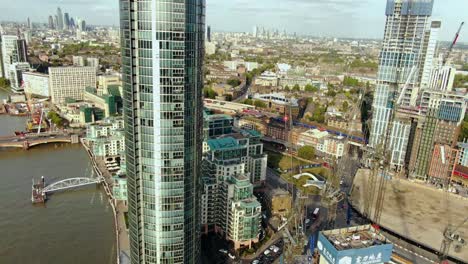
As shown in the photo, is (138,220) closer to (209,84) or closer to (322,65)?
(209,84)

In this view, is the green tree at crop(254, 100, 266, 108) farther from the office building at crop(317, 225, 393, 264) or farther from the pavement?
the office building at crop(317, 225, 393, 264)

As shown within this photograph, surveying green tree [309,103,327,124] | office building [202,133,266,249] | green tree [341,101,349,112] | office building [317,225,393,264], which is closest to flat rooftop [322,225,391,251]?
office building [317,225,393,264]

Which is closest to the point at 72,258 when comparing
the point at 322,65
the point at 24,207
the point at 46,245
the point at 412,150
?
the point at 46,245

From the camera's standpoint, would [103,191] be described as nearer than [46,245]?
No

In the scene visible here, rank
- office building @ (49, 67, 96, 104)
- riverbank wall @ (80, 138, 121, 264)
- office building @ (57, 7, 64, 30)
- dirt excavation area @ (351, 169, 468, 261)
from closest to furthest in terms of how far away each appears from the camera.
A: riverbank wall @ (80, 138, 121, 264)
dirt excavation area @ (351, 169, 468, 261)
office building @ (49, 67, 96, 104)
office building @ (57, 7, 64, 30)

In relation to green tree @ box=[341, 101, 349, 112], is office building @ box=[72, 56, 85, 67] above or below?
above

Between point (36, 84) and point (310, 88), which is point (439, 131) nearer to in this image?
point (310, 88)
